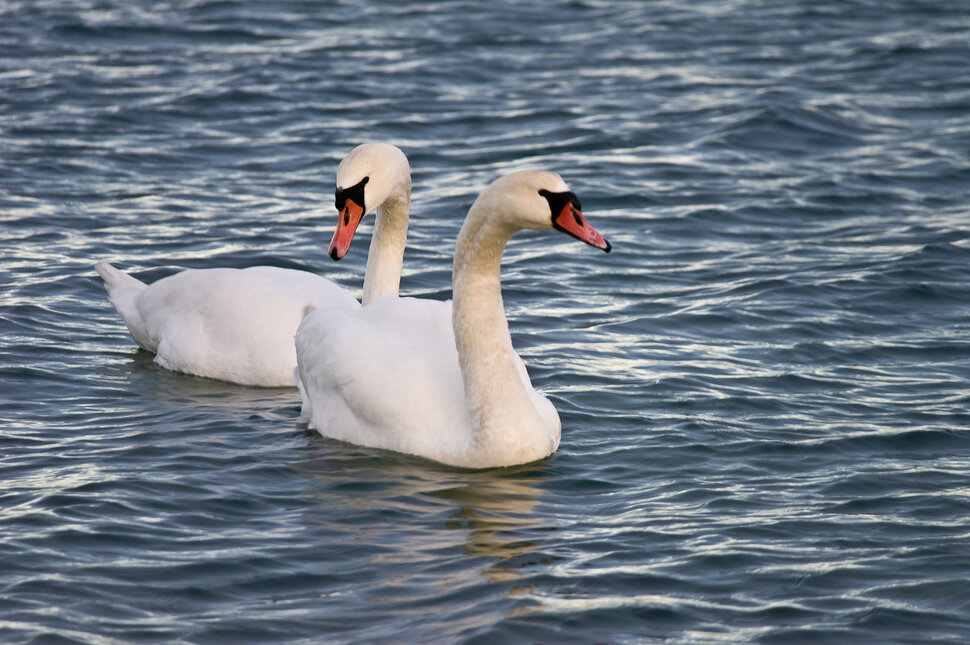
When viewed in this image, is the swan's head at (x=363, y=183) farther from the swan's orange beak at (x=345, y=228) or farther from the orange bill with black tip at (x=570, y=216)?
the orange bill with black tip at (x=570, y=216)

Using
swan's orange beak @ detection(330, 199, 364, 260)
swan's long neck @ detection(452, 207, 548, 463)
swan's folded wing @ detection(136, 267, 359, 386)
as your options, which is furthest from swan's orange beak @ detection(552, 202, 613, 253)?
swan's folded wing @ detection(136, 267, 359, 386)

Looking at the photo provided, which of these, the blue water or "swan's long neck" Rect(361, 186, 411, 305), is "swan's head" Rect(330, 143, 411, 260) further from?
the blue water

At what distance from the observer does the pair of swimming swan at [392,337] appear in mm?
7605

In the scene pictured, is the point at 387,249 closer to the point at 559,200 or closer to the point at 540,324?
the point at 540,324

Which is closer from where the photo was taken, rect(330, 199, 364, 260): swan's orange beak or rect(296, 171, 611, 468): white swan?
rect(296, 171, 611, 468): white swan

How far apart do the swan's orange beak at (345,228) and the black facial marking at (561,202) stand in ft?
5.43

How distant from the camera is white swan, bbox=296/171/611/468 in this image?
297 inches

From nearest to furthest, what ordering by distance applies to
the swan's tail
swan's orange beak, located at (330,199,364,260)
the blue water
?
the blue water, swan's orange beak, located at (330,199,364,260), the swan's tail

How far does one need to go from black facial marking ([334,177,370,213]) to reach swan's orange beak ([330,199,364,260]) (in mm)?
17

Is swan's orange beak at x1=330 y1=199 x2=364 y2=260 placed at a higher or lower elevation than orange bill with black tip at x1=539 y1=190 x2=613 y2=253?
lower

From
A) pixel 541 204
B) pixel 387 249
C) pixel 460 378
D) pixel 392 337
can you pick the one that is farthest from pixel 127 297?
pixel 541 204

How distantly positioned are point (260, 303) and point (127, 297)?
4.09ft

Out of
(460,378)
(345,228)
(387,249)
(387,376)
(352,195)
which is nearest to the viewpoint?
(387,376)

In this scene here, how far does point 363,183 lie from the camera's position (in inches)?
352
